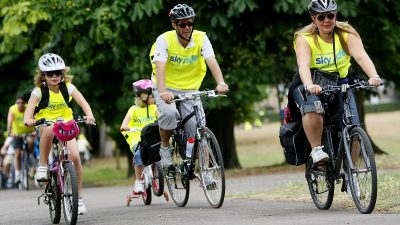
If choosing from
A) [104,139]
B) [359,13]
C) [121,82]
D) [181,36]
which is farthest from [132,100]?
[104,139]

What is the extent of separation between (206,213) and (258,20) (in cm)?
1056

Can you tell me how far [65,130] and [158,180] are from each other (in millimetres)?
2770

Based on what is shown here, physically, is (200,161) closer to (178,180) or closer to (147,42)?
(178,180)

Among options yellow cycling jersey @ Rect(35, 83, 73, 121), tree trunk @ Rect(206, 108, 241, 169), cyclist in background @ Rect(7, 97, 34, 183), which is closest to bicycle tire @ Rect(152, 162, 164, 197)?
yellow cycling jersey @ Rect(35, 83, 73, 121)

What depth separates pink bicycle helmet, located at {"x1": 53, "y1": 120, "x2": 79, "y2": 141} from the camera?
11.4m

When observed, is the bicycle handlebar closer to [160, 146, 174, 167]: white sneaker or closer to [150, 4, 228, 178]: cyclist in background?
[150, 4, 228, 178]: cyclist in background

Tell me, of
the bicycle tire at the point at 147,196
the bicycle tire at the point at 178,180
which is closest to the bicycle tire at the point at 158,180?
the bicycle tire at the point at 147,196

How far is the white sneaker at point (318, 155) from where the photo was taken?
1061 cm

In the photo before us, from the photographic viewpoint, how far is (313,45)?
10648mm

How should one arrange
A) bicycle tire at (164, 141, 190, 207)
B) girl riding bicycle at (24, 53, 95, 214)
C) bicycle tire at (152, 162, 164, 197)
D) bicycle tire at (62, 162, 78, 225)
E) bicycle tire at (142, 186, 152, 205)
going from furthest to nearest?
→ bicycle tire at (142, 186, 152, 205), bicycle tire at (152, 162, 164, 197), bicycle tire at (164, 141, 190, 207), girl riding bicycle at (24, 53, 95, 214), bicycle tire at (62, 162, 78, 225)

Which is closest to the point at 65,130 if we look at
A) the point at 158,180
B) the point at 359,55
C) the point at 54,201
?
the point at 54,201

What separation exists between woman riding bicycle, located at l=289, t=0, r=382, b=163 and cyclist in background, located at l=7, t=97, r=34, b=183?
497 inches

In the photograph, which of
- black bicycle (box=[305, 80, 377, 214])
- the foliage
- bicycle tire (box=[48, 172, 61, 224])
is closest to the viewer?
black bicycle (box=[305, 80, 377, 214])

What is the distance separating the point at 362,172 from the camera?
10.1 m
